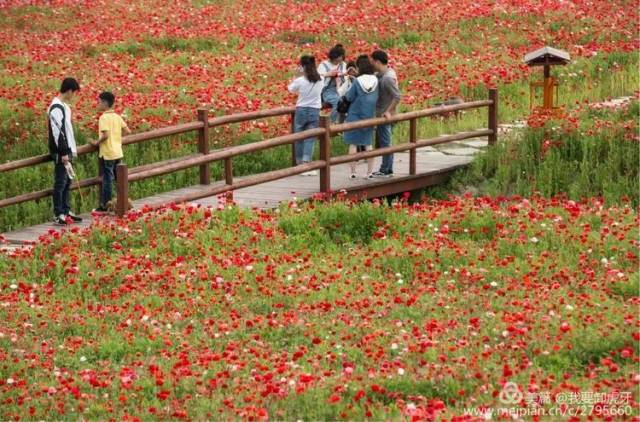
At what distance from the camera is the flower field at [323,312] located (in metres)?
10.2

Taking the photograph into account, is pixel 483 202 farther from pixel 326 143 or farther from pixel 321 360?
pixel 321 360

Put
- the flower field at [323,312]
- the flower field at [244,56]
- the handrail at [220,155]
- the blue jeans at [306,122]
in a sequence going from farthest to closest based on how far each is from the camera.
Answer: the flower field at [244,56]
the blue jeans at [306,122]
the handrail at [220,155]
the flower field at [323,312]

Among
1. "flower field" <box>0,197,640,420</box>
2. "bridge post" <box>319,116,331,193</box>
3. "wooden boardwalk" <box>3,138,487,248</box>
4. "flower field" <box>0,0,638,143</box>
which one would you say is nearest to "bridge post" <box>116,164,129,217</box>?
"flower field" <box>0,197,640,420</box>

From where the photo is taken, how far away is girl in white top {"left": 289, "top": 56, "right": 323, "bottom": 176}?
1831cm

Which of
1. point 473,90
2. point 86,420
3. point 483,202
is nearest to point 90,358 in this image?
point 86,420

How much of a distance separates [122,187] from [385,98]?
4.69m

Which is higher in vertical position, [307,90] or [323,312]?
[307,90]

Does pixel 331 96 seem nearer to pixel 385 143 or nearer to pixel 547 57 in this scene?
pixel 385 143

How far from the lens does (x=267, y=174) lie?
675 inches

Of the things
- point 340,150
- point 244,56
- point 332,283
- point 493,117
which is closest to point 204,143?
point 340,150

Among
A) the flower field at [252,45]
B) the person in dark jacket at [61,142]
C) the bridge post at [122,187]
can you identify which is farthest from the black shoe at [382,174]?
the flower field at [252,45]

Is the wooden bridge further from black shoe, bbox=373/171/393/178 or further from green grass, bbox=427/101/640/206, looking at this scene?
green grass, bbox=427/101/640/206

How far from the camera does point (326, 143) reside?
17.6 meters

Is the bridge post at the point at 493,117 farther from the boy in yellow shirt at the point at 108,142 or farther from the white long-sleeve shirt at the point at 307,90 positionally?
the boy in yellow shirt at the point at 108,142
